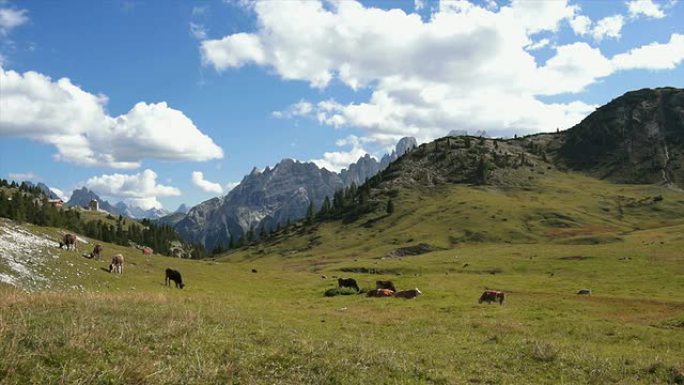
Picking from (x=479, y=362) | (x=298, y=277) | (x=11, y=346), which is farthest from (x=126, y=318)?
(x=298, y=277)

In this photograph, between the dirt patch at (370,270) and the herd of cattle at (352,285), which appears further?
the dirt patch at (370,270)

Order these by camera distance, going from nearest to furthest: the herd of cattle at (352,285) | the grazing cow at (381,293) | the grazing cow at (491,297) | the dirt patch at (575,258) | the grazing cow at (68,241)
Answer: the grazing cow at (491,297) < the herd of cattle at (352,285) < the grazing cow at (381,293) < the grazing cow at (68,241) < the dirt patch at (575,258)

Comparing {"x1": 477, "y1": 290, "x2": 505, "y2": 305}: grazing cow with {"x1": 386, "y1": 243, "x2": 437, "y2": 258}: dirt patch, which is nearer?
{"x1": 477, "y1": 290, "x2": 505, "y2": 305}: grazing cow

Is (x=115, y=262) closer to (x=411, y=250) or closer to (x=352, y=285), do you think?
(x=352, y=285)

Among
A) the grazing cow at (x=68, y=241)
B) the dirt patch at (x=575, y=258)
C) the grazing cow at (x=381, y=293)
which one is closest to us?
the grazing cow at (x=381, y=293)

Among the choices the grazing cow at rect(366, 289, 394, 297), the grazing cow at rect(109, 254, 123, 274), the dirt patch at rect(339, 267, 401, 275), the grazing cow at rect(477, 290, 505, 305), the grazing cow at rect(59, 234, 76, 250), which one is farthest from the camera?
the dirt patch at rect(339, 267, 401, 275)

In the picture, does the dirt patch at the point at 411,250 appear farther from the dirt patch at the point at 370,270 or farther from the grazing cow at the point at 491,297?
the grazing cow at the point at 491,297

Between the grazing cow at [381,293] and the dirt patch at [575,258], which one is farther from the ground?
the grazing cow at [381,293]

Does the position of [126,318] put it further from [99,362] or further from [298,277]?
[298,277]

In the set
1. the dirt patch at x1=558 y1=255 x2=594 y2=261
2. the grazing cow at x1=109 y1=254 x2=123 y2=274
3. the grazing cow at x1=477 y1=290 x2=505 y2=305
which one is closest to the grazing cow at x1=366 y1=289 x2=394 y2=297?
the grazing cow at x1=477 y1=290 x2=505 y2=305

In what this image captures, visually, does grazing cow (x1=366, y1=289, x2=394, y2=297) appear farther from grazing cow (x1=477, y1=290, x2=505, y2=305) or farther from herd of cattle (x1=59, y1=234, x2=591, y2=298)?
grazing cow (x1=477, y1=290, x2=505, y2=305)

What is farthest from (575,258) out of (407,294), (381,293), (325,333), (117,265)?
(325,333)

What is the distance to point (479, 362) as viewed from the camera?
20500 mm

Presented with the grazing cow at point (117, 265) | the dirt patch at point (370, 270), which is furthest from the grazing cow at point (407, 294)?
the dirt patch at point (370, 270)
